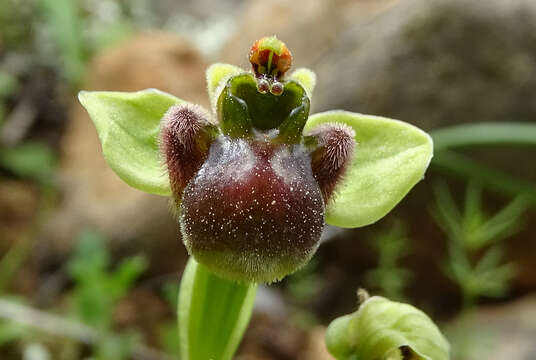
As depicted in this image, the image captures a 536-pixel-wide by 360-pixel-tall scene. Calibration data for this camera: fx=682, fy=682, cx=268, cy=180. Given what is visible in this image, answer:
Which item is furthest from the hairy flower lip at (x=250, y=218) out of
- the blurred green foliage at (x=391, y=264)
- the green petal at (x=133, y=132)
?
the blurred green foliage at (x=391, y=264)

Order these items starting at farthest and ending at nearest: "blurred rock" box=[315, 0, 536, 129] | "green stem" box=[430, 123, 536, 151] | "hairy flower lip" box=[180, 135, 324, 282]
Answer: "blurred rock" box=[315, 0, 536, 129] → "green stem" box=[430, 123, 536, 151] → "hairy flower lip" box=[180, 135, 324, 282]

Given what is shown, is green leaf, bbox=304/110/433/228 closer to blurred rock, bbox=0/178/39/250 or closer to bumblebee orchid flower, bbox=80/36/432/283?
bumblebee orchid flower, bbox=80/36/432/283

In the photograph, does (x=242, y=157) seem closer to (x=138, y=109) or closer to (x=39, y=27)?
(x=138, y=109)

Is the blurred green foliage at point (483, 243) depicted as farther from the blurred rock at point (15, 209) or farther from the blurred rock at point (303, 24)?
the blurred rock at point (15, 209)

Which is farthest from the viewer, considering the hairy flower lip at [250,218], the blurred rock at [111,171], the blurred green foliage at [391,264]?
the blurred rock at [111,171]

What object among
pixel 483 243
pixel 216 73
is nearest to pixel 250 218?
pixel 216 73

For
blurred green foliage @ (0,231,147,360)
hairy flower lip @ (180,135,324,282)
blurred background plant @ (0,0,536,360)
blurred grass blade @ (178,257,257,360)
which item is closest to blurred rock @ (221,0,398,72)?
blurred background plant @ (0,0,536,360)
